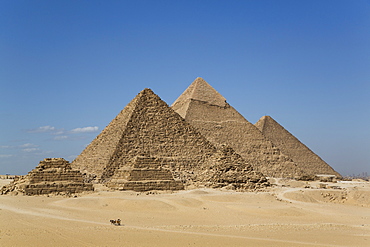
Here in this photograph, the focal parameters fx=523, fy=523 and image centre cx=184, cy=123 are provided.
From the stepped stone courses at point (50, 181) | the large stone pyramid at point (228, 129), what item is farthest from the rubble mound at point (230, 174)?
the large stone pyramid at point (228, 129)

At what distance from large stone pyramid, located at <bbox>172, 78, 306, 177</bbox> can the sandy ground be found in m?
37.8

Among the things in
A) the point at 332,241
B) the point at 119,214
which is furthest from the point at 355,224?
the point at 119,214

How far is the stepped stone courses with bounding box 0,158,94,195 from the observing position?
29281mm

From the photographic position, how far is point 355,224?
71.4 feet

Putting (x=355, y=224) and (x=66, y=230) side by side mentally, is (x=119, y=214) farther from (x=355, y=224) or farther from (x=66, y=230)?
(x=355, y=224)

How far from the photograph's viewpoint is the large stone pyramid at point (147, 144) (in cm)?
4734

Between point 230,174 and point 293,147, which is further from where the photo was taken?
point 293,147

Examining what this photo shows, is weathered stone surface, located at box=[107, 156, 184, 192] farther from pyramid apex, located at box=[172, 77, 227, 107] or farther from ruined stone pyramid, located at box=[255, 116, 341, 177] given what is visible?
ruined stone pyramid, located at box=[255, 116, 341, 177]

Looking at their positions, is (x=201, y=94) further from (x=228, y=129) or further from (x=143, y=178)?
(x=143, y=178)

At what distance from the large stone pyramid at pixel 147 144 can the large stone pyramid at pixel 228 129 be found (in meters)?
14.3

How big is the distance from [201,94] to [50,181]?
45146 millimetres

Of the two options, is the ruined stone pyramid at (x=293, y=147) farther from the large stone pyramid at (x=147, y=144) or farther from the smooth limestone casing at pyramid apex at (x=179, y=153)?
the large stone pyramid at (x=147, y=144)

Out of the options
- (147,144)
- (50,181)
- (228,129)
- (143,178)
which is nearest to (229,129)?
(228,129)

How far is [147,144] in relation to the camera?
50.1m
